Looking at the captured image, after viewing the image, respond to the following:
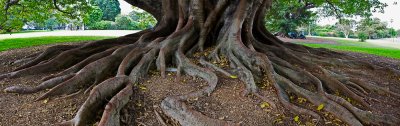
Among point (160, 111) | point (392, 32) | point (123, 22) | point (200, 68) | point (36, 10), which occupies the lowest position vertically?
point (160, 111)

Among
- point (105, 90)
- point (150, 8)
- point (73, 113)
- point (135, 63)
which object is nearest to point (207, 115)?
point (105, 90)

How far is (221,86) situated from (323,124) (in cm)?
157

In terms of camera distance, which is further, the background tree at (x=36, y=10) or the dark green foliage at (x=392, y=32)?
the dark green foliage at (x=392, y=32)

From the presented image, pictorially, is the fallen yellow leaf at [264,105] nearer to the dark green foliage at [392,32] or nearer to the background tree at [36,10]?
the background tree at [36,10]

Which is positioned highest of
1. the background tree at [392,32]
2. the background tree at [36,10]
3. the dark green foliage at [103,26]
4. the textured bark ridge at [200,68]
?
the dark green foliage at [103,26]

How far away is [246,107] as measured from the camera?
436 cm

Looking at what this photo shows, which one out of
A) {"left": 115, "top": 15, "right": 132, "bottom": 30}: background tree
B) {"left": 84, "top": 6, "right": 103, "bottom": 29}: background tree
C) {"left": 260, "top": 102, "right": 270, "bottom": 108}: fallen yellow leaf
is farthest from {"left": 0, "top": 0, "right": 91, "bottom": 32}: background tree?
{"left": 115, "top": 15, "right": 132, "bottom": 30}: background tree

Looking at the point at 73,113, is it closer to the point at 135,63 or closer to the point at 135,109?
the point at 135,109

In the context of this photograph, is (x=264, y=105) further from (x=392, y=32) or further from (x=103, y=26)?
(x=392, y=32)

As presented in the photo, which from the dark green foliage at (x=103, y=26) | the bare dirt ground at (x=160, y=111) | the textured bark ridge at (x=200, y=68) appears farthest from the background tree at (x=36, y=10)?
the dark green foliage at (x=103, y=26)

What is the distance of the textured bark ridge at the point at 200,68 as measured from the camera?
4273mm

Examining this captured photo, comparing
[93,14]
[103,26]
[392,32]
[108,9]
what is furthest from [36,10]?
[392,32]

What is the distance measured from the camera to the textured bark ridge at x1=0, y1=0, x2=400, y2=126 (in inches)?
168

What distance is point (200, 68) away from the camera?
5.39 meters
